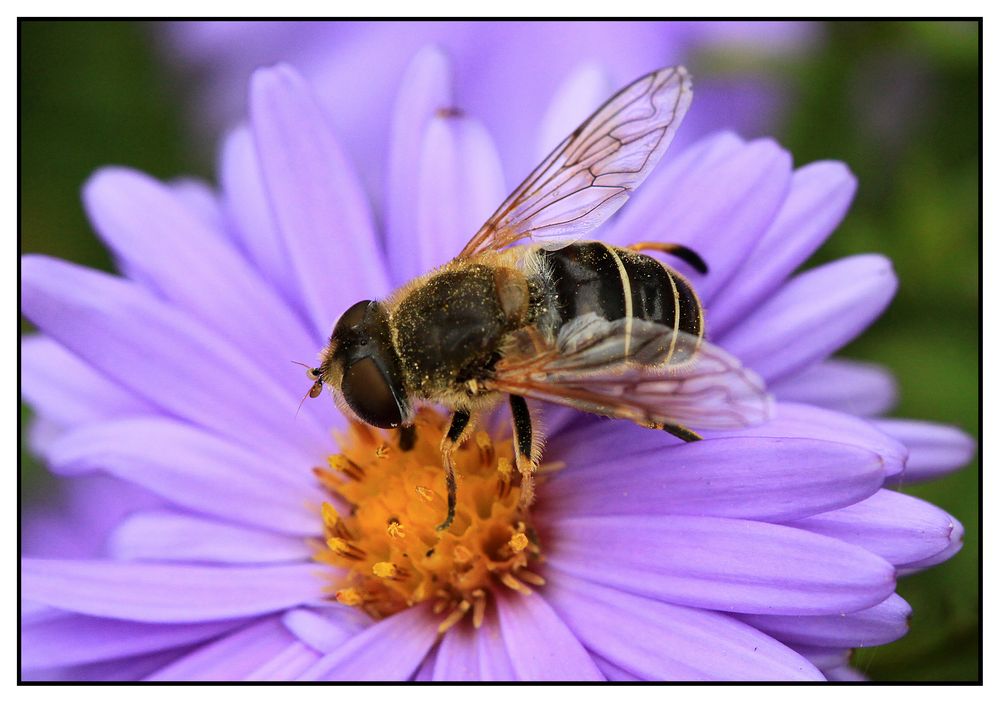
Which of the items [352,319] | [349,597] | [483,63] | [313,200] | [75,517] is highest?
[483,63]

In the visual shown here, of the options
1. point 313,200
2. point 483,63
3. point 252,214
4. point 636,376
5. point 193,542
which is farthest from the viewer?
point 483,63

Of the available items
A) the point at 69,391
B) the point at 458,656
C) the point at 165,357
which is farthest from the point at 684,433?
the point at 69,391

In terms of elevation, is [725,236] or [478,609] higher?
[725,236]

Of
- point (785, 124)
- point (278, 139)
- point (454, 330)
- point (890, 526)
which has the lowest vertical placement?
point (890, 526)

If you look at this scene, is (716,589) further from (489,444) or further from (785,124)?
(785,124)

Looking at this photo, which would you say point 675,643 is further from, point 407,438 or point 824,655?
point 407,438

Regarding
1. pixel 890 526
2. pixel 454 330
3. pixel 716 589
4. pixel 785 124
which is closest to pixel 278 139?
pixel 454 330

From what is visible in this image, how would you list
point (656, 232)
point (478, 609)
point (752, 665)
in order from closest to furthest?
point (752, 665) < point (478, 609) < point (656, 232)
